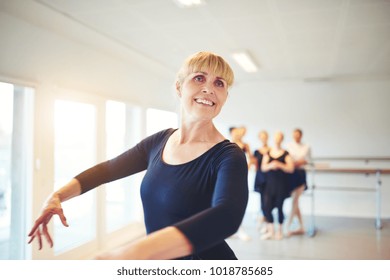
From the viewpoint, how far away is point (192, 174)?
751mm

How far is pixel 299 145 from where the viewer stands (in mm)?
2508

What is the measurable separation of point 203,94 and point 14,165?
1875mm

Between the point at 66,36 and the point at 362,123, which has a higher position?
the point at 66,36

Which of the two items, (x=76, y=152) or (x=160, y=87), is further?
(x=76, y=152)

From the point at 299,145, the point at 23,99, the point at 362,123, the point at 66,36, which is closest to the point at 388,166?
the point at 362,123

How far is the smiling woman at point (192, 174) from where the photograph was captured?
24.0 inches

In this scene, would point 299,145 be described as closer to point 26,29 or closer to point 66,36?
point 66,36

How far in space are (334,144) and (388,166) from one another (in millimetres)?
424

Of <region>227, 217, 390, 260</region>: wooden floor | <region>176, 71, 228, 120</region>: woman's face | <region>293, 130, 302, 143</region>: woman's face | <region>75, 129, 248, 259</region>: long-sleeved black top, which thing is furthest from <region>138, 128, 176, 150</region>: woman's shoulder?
<region>293, 130, 302, 143</region>: woman's face

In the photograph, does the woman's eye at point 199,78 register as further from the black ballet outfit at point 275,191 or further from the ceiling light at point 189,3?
the black ballet outfit at point 275,191

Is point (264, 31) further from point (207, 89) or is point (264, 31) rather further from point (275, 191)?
point (207, 89)

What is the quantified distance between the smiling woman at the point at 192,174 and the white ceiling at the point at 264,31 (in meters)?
1.10

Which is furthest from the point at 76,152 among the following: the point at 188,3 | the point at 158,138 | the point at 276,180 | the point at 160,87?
the point at 158,138

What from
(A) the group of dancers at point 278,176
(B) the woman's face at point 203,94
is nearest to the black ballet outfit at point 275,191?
(A) the group of dancers at point 278,176
